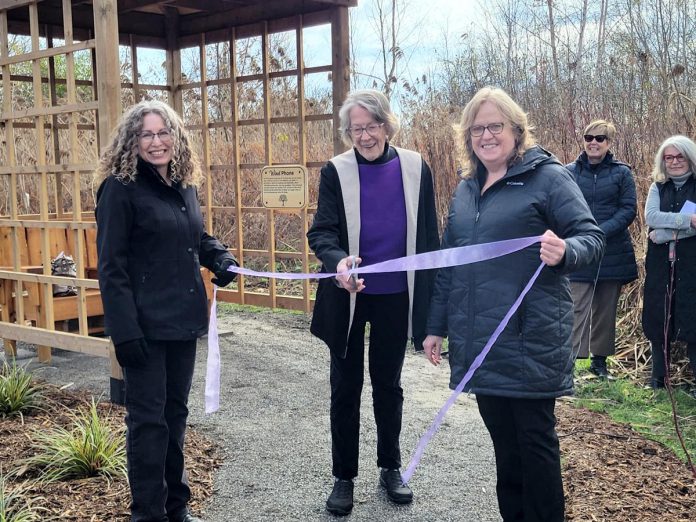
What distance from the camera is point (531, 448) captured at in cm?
286

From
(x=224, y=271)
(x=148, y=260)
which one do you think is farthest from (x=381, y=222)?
(x=148, y=260)

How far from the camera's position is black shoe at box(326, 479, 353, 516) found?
3.70 metres

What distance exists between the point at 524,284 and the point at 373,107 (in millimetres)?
1176

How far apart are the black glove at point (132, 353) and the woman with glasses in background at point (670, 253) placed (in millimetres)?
3872

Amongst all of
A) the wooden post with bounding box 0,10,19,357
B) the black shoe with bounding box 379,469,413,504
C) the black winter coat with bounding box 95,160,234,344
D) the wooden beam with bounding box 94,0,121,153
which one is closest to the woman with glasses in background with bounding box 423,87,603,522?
the black shoe with bounding box 379,469,413,504

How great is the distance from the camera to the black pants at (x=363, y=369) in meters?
3.71

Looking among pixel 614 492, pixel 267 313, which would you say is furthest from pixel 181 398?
pixel 267 313

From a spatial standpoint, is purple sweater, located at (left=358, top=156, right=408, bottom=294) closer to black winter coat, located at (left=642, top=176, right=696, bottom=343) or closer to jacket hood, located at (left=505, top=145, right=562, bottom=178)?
jacket hood, located at (left=505, top=145, right=562, bottom=178)

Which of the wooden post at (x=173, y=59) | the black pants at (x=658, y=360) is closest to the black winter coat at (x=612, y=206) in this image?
the black pants at (x=658, y=360)

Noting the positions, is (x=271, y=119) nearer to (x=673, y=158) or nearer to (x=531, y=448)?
(x=673, y=158)

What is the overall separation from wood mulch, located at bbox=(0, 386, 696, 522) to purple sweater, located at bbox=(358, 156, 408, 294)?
4.62 ft

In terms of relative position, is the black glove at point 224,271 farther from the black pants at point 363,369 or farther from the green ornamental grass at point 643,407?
the green ornamental grass at point 643,407

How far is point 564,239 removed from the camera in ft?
9.08

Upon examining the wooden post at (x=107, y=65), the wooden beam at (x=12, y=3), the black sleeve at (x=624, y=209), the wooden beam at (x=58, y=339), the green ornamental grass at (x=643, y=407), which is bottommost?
the green ornamental grass at (x=643, y=407)
